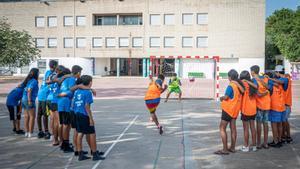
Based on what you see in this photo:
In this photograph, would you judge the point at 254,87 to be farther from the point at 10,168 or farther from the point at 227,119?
the point at 10,168

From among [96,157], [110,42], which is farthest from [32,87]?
[110,42]

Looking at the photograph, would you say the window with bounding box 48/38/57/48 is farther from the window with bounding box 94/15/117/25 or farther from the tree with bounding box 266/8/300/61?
the tree with bounding box 266/8/300/61

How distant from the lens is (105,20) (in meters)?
58.7

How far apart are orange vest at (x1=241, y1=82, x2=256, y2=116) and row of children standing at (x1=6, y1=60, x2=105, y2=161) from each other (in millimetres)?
3127

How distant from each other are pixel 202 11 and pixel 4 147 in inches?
1930

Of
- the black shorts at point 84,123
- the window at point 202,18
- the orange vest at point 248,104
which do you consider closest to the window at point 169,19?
the window at point 202,18

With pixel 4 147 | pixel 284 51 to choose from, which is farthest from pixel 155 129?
pixel 284 51

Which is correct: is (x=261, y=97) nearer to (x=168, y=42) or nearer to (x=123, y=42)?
(x=168, y=42)

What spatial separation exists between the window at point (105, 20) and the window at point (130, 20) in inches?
41.5

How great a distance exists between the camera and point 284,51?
5700 cm

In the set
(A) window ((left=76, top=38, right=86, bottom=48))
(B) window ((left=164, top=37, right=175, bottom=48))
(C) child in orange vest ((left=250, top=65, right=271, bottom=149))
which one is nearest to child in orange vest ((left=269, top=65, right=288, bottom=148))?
(C) child in orange vest ((left=250, top=65, right=271, bottom=149))

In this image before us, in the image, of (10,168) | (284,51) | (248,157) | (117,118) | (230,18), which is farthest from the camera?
(284,51)

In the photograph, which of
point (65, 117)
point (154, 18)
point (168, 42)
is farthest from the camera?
point (154, 18)

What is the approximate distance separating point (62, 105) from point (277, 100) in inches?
185
